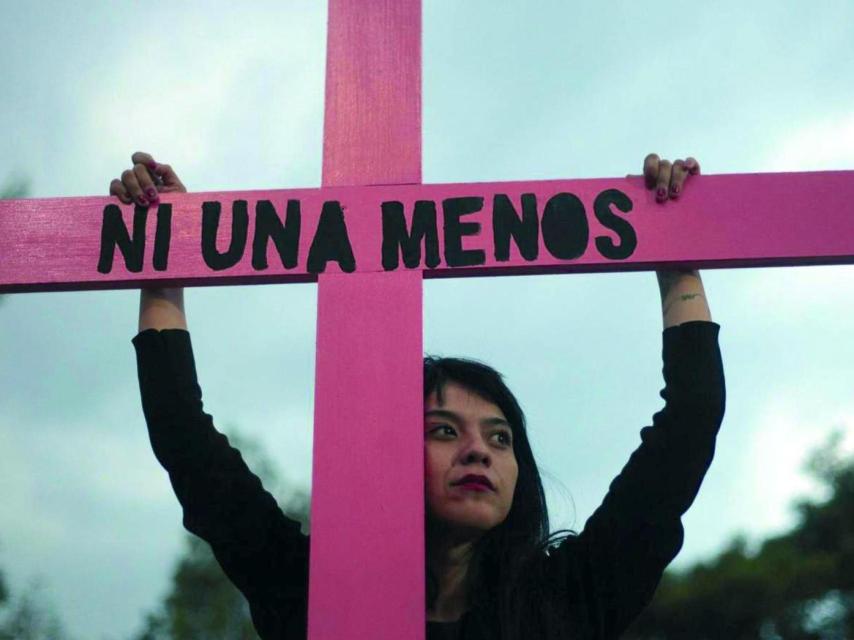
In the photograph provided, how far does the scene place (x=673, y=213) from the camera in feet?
5.41

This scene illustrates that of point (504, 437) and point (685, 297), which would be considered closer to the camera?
point (685, 297)

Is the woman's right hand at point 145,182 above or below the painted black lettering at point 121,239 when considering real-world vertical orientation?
above

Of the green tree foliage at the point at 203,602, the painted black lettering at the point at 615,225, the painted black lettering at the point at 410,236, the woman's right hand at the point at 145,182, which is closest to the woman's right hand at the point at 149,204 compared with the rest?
the woman's right hand at the point at 145,182

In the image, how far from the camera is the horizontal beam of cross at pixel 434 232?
1.62 meters

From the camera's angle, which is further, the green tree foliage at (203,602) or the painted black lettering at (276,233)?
the green tree foliage at (203,602)

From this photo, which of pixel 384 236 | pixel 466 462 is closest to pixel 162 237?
pixel 384 236

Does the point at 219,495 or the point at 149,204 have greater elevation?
the point at 149,204

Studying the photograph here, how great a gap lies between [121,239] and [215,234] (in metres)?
0.14

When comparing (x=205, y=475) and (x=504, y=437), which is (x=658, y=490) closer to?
(x=504, y=437)

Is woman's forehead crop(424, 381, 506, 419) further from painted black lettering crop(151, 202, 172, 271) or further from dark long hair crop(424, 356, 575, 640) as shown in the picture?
painted black lettering crop(151, 202, 172, 271)

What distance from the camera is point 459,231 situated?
1635 millimetres

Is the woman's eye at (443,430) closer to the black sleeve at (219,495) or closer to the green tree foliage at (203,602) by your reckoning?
the black sleeve at (219,495)

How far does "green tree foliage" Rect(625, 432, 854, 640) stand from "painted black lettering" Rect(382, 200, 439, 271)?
14.2 metres

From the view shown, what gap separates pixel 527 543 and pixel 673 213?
1.89ft
